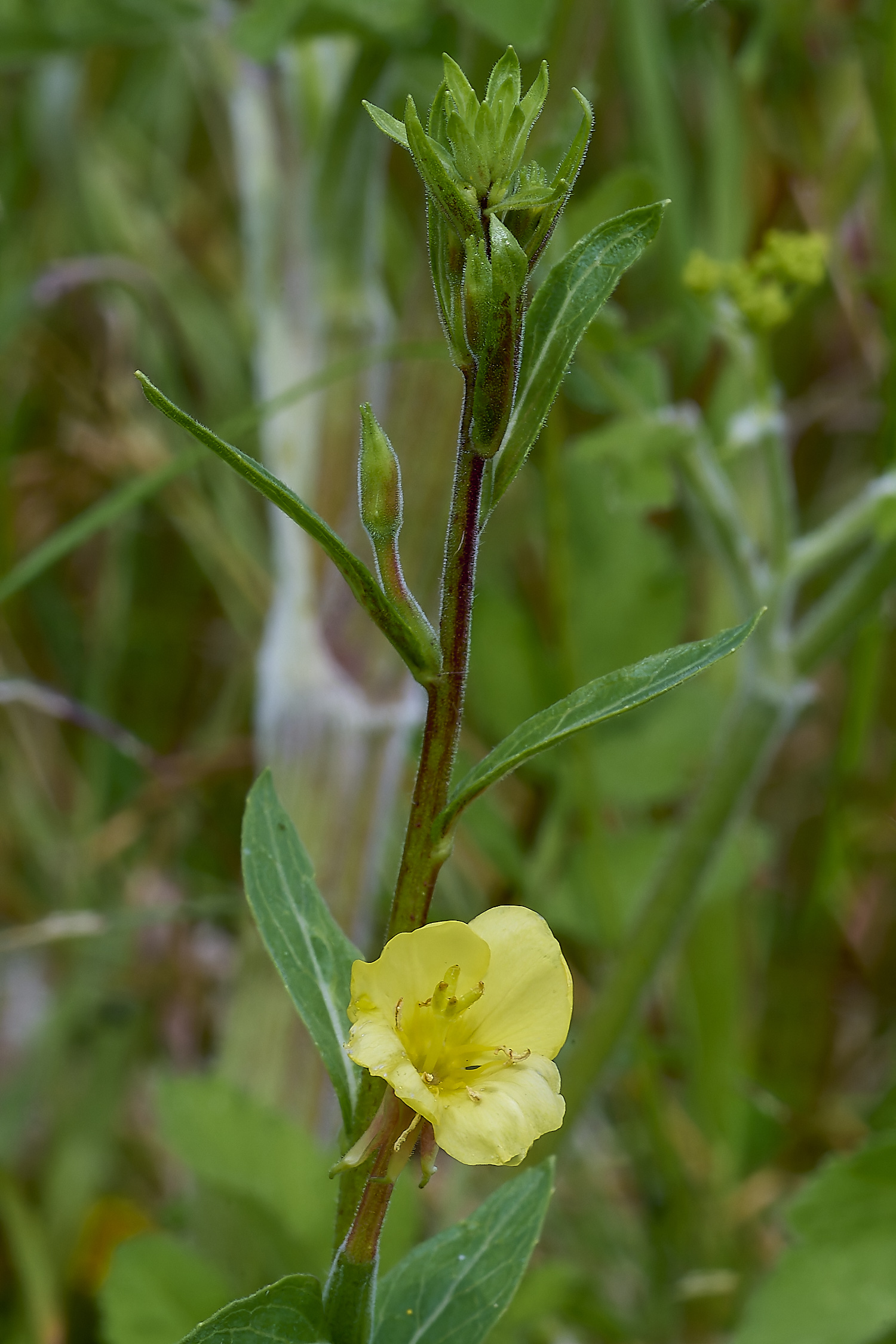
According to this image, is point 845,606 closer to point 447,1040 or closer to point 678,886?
point 678,886

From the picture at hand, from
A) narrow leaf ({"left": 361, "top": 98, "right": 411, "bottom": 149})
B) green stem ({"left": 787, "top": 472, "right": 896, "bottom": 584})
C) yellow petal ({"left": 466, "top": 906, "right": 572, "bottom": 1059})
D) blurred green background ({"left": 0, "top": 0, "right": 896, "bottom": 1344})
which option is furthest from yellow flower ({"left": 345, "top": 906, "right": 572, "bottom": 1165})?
green stem ({"left": 787, "top": 472, "right": 896, "bottom": 584})

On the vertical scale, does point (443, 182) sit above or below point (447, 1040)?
above

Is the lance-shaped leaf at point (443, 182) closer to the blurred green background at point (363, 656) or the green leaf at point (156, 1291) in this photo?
the blurred green background at point (363, 656)

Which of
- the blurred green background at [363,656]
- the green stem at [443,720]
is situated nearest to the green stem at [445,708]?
the green stem at [443,720]

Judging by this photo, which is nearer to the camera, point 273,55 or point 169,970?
point 273,55

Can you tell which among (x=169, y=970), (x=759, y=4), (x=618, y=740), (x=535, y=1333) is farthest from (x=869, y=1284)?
(x=759, y=4)

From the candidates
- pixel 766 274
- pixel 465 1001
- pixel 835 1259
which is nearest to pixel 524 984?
pixel 465 1001

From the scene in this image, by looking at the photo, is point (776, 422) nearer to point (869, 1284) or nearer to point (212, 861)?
point (869, 1284)
